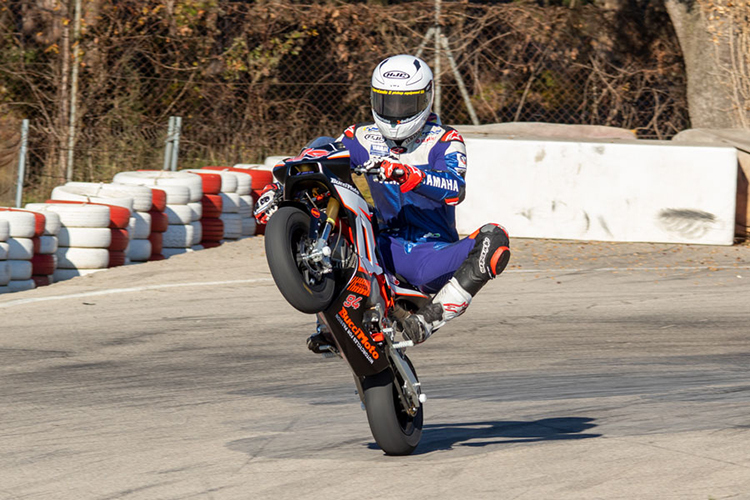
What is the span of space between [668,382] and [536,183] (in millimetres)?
6472

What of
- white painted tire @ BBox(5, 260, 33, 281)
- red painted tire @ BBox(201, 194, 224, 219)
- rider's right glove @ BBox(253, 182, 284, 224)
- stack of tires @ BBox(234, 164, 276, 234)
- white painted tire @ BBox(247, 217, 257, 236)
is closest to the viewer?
rider's right glove @ BBox(253, 182, 284, 224)

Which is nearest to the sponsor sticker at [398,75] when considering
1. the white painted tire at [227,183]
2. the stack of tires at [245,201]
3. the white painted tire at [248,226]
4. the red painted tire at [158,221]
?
the red painted tire at [158,221]

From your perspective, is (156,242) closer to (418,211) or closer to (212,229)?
(212,229)

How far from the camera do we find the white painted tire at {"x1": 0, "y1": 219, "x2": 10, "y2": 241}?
32.7 ft

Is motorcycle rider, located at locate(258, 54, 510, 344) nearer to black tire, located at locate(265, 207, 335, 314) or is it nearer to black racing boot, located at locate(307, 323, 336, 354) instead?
black racing boot, located at locate(307, 323, 336, 354)

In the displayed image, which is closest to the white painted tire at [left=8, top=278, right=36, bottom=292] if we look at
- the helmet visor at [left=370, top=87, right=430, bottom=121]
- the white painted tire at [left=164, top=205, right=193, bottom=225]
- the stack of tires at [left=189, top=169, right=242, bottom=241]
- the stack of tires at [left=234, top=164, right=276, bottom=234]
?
the white painted tire at [left=164, top=205, right=193, bottom=225]

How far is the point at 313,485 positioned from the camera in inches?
188

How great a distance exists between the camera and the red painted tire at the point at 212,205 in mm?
12609

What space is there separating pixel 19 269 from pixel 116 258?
123 centimetres

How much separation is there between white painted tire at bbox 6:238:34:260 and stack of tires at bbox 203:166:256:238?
3.21 metres

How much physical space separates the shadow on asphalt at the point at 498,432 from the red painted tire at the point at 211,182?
7.13 metres

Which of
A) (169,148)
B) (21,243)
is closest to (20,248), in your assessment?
(21,243)

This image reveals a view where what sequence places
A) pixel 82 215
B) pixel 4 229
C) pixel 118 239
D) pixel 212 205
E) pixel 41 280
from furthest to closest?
pixel 212 205
pixel 118 239
pixel 82 215
pixel 41 280
pixel 4 229

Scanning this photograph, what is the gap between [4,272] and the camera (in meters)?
10.2
